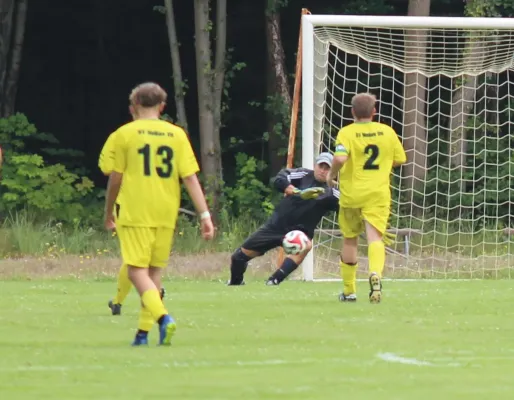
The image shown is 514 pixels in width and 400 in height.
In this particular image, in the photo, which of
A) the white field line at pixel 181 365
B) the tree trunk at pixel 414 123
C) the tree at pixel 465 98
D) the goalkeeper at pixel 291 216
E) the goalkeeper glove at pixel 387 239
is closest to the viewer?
the white field line at pixel 181 365

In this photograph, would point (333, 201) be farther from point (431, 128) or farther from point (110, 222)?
point (431, 128)

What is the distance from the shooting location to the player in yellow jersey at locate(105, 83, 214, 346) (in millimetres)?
9477

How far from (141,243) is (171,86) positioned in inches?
809

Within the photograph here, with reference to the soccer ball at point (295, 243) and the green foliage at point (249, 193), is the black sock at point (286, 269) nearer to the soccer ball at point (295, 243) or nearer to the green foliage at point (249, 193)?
the soccer ball at point (295, 243)

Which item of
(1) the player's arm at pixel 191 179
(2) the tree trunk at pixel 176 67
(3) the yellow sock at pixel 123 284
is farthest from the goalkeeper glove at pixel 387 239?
(2) the tree trunk at pixel 176 67

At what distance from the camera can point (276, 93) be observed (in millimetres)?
27234

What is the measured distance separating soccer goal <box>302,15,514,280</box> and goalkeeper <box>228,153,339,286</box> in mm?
1136

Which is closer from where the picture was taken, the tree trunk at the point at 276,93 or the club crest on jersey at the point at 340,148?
the club crest on jersey at the point at 340,148

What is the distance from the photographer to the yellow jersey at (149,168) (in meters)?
9.48

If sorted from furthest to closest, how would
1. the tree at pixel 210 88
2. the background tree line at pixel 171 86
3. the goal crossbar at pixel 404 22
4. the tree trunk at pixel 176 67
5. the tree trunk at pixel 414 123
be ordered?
the tree trunk at pixel 176 67, the background tree line at pixel 171 86, the tree at pixel 210 88, the tree trunk at pixel 414 123, the goal crossbar at pixel 404 22

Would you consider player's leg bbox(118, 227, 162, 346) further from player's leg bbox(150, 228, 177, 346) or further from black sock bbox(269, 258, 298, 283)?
black sock bbox(269, 258, 298, 283)

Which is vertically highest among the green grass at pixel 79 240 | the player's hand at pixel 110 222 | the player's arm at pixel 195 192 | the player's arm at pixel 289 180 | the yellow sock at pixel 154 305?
the player's arm at pixel 195 192

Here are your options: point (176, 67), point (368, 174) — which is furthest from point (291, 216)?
point (176, 67)

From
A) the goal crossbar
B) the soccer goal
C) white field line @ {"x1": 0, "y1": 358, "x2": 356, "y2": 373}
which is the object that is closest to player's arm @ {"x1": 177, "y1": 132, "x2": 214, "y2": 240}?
white field line @ {"x1": 0, "y1": 358, "x2": 356, "y2": 373}
